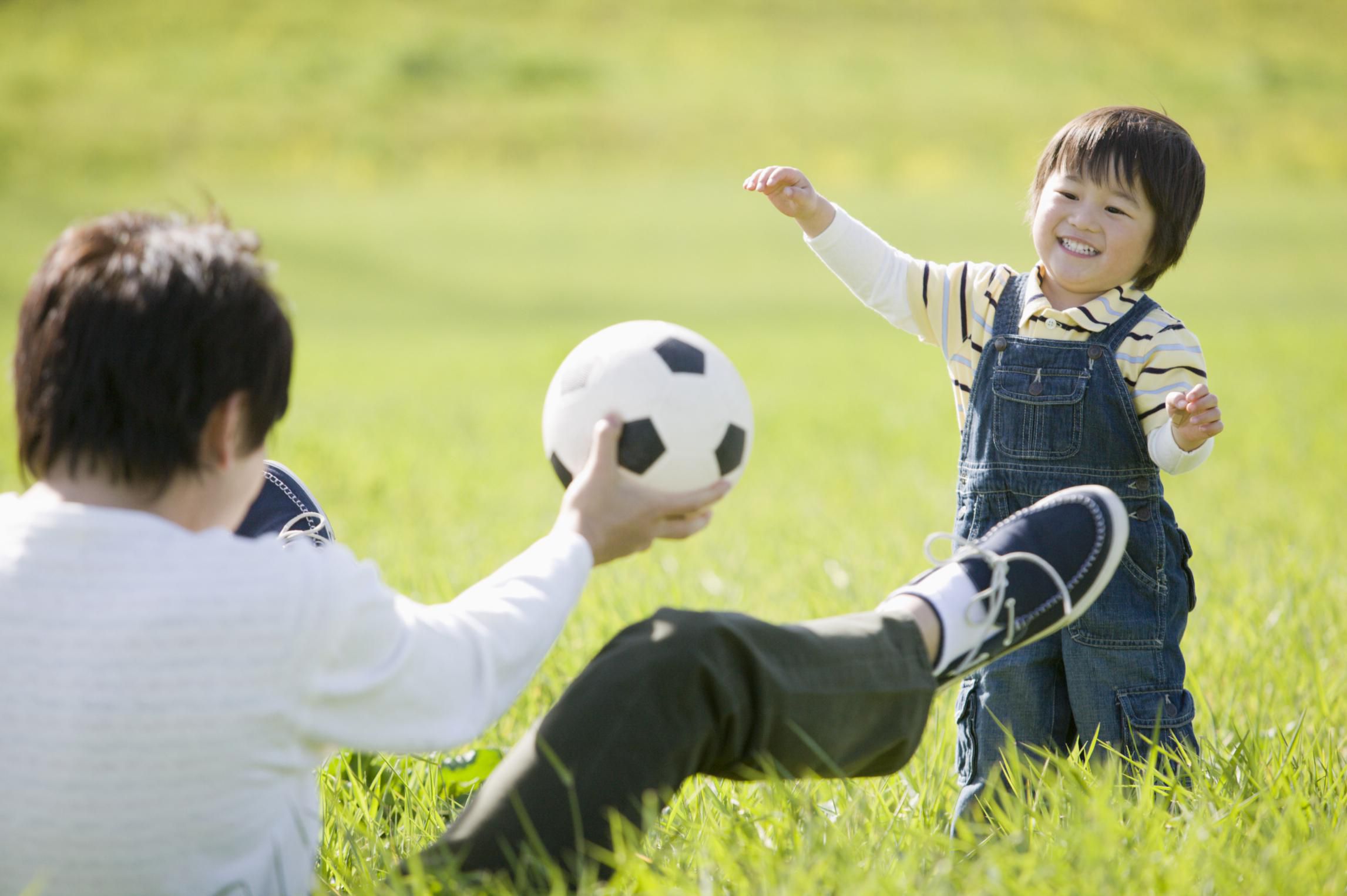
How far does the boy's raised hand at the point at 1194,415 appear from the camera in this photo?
2078 millimetres

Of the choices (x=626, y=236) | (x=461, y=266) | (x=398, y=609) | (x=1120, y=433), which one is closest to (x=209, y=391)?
(x=398, y=609)

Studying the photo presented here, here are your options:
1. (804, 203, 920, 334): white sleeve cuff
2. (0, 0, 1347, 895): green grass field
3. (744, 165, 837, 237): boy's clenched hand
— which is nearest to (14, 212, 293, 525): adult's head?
(0, 0, 1347, 895): green grass field

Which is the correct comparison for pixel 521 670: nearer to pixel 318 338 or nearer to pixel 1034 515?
pixel 1034 515

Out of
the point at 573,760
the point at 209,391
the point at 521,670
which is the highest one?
the point at 209,391

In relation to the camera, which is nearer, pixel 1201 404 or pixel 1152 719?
pixel 1201 404

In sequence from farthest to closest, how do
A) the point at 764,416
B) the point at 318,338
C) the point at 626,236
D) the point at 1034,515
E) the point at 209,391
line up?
the point at 626,236
the point at 318,338
the point at 764,416
the point at 1034,515
the point at 209,391

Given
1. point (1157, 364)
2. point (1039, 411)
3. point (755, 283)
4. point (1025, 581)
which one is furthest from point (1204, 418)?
point (755, 283)

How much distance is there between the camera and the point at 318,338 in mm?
13352

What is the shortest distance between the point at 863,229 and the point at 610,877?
1451 millimetres

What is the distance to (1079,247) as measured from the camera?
7.84 ft

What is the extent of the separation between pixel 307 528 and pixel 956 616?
130cm

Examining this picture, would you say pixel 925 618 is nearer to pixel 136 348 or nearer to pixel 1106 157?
pixel 1106 157

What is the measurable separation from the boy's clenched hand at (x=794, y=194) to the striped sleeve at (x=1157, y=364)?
26.3 inches

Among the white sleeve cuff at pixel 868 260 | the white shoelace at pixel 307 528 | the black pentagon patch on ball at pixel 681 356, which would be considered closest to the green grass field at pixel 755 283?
the white shoelace at pixel 307 528
